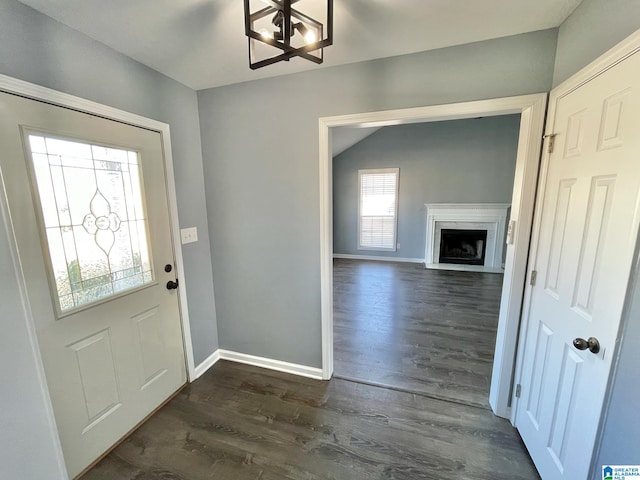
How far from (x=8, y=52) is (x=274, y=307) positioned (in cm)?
202

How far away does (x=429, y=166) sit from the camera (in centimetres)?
535

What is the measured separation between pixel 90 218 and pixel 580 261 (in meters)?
2.49

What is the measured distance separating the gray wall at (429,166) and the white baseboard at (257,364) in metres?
4.29

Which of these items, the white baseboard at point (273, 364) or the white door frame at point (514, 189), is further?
the white baseboard at point (273, 364)

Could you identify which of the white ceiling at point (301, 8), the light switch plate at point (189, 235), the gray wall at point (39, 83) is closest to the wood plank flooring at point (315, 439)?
the gray wall at point (39, 83)

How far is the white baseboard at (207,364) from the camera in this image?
2209 millimetres

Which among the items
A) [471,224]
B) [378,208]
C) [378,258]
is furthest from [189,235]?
[471,224]

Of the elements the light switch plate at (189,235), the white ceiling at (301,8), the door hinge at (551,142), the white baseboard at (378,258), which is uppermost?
the white ceiling at (301,8)

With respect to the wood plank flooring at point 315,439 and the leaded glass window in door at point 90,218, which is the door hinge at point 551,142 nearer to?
the wood plank flooring at point 315,439

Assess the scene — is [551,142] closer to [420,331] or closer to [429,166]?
[420,331]

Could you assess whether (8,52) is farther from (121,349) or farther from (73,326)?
(121,349)

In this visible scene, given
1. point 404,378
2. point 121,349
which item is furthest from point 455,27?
point 121,349
